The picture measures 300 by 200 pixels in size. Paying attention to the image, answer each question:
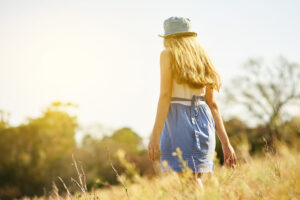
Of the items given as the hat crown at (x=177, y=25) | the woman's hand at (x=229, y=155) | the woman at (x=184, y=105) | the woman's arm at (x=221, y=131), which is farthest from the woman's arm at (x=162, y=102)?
the woman's hand at (x=229, y=155)

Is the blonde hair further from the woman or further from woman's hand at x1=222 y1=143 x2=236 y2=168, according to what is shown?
woman's hand at x1=222 y1=143 x2=236 y2=168

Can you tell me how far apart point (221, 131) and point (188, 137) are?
474mm

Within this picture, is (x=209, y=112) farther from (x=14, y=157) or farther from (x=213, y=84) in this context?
(x=14, y=157)

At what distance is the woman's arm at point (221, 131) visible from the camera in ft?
8.82

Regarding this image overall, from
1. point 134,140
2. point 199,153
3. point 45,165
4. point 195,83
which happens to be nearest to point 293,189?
point 199,153

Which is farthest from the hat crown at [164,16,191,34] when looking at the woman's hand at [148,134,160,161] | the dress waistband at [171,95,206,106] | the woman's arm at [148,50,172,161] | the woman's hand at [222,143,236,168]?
the woman's hand at [222,143,236,168]

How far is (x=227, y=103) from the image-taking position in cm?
2455

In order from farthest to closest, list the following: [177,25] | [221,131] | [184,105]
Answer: [221,131], [177,25], [184,105]

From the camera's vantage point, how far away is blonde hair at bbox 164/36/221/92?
242 centimetres

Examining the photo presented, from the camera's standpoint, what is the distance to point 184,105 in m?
2.47

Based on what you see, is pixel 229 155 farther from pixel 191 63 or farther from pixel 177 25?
pixel 177 25

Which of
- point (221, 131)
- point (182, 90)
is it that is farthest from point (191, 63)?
point (221, 131)

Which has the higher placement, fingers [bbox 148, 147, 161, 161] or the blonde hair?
the blonde hair

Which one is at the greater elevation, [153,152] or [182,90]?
[182,90]
